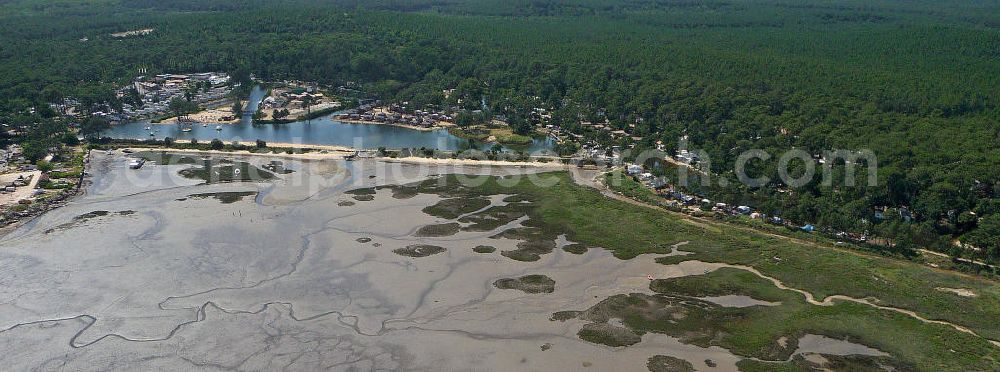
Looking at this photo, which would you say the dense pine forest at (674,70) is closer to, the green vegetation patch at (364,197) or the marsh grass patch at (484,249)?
the marsh grass patch at (484,249)

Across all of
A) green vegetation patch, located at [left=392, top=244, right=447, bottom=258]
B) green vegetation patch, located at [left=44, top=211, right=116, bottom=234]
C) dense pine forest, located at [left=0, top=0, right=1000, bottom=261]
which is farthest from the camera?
dense pine forest, located at [left=0, top=0, right=1000, bottom=261]

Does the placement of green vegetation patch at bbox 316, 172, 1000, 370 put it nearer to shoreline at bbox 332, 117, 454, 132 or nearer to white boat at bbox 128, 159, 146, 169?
white boat at bbox 128, 159, 146, 169

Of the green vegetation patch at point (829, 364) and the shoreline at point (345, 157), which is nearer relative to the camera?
the green vegetation patch at point (829, 364)

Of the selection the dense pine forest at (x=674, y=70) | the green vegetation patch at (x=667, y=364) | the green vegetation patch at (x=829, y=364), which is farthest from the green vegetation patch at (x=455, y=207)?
the green vegetation patch at (x=829, y=364)

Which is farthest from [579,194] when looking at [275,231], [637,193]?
[275,231]

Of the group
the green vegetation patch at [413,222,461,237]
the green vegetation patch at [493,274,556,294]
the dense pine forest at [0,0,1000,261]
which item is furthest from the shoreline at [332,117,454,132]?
the green vegetation patch at [493,274,556,294]

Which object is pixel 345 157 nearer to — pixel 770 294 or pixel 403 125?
pixel 403 125

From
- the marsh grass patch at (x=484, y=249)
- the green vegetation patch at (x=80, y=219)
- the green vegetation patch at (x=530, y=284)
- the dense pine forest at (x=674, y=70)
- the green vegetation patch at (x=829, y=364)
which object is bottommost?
the green vegetation patch at (x=80, y=219)
